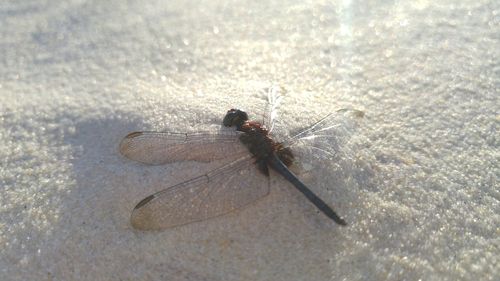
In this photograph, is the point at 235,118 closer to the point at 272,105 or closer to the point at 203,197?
the point at 272,105

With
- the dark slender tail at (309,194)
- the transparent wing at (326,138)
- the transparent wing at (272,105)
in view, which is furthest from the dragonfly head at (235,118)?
the dark slender tail at (309,194)

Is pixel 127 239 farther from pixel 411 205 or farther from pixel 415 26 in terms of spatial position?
pixel 415 26

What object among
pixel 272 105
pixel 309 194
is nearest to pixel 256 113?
pixel 272 105

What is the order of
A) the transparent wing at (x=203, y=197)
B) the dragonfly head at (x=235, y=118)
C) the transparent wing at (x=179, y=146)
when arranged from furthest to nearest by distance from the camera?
the dragonfly head at (x=235, y=118)
the transparent wing at (x=179, y=146)
the transparent wing at (x=203, y=197)

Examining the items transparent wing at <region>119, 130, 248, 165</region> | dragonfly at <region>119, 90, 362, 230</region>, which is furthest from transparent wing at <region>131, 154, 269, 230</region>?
transparent wing at <region>119, 130, 248, 165</region>

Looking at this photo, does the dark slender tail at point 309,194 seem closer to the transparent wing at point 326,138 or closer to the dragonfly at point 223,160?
the dragonfly at point 223,160

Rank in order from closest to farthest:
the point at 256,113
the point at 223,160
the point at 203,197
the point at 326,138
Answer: the point at 203,197 → the point at 223,160 → the point at 326,138 → the point at 256,113

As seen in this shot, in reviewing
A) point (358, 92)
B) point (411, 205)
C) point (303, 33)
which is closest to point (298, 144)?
point (411, 205)
